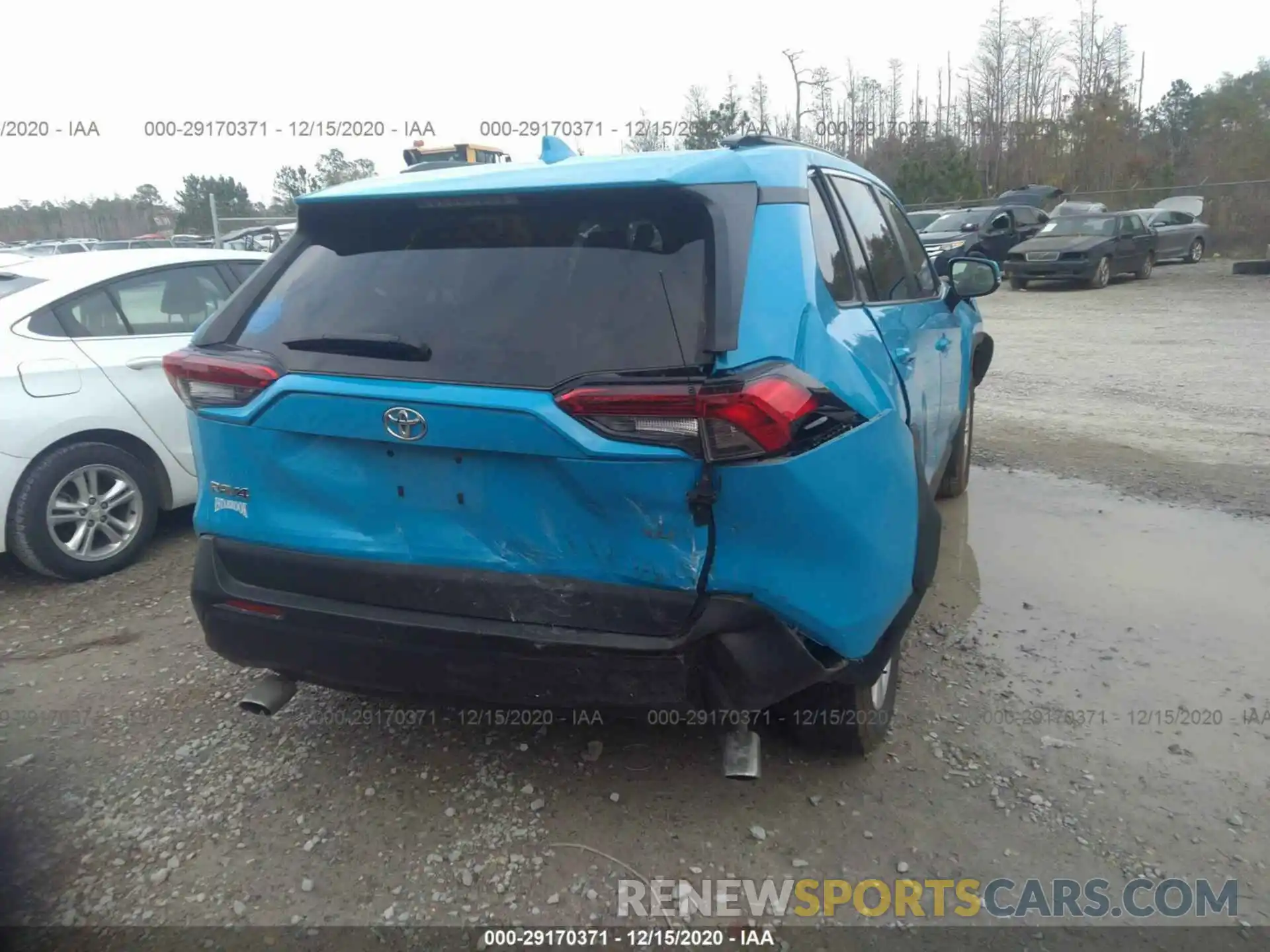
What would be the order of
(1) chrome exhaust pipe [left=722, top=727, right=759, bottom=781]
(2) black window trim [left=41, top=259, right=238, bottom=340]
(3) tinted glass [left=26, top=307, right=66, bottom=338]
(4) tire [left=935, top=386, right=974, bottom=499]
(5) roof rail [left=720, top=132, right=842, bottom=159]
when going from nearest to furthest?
(1) chrome exhaust pipe [left=722, top=727, right=759, bottom=781], (5) roof rail [left=720, top=132, right=842, bottom=159], (3) tinted glass [left=26, top=307, right=66, bottom=338], (2) black window trim [left=41, top=259, right=238, bottom=340], (4) tire [left=935, top=386, right=974, bottom=499]

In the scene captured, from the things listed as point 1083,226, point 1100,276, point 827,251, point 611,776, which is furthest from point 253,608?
point 1083,226

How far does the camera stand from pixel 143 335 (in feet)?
15.8

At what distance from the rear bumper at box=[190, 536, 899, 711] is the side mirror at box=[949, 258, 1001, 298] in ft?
7.81

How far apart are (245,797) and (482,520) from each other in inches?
50.9

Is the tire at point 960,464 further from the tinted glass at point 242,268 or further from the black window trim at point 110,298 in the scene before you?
the tinted glass at point 242,268

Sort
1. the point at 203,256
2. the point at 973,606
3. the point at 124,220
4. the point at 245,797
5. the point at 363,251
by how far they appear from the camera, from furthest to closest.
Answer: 1. the point at 124,220
2. the point at 203,256
3. the point at 973,606
4. the point at 245,797
5. the point at 363,251

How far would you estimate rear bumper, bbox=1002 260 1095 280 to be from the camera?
18.4 m

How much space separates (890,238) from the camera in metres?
3.86

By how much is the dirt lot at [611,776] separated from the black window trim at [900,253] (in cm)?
136

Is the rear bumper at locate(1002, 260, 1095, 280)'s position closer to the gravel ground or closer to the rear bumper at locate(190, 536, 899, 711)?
the gravel ground

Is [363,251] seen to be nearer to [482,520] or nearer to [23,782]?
[482,520]

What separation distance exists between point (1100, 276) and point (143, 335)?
18.6m

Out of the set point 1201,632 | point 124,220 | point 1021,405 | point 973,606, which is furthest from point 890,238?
point 124,220

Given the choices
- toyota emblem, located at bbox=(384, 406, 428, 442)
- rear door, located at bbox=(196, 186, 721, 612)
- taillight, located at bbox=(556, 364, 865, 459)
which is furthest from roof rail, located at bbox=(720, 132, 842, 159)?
toyota emblem, located at bbox=(384, 406, 428, 442)
